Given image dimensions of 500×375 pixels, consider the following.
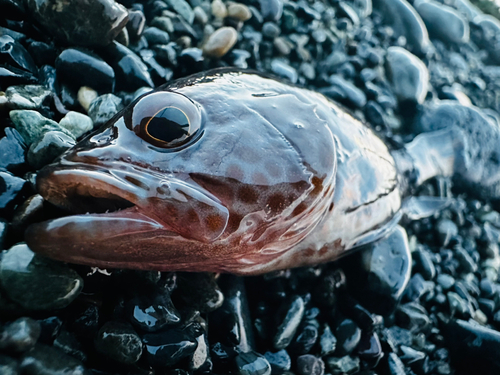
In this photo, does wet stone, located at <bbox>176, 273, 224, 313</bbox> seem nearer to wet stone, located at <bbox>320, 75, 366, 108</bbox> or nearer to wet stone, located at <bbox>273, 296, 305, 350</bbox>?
wet stone, located at <bbox>273, 296, 305, 350</bbox>

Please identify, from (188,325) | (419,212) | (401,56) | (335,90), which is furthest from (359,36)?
(188,325)

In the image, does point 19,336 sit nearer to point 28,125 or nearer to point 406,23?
point 28,125

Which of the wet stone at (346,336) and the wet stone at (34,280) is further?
the wet stone at (346,336)

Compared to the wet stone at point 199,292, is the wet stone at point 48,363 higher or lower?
higher

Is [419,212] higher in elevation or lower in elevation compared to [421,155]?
lower

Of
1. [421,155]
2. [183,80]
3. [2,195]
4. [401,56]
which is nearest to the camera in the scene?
[2,195]

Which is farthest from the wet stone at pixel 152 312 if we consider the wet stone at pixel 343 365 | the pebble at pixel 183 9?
the pebble at pixel 183 9

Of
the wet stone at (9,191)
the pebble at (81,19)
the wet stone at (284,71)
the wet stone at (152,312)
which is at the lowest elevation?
the wet stone at (152,312)

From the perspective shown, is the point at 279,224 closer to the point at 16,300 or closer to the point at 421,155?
the point at 16,300

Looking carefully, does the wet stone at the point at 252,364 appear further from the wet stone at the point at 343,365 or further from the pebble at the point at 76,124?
the pebble at the point at 76,124
